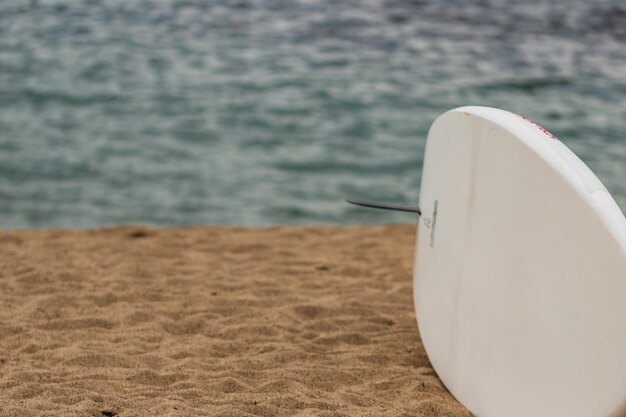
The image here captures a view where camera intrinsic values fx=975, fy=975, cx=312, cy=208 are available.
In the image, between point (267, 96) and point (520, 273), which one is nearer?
point (520, 273)

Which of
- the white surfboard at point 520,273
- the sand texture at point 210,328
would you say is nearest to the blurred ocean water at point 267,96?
the sand texture at point 210,328

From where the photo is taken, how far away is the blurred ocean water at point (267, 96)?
7387mm

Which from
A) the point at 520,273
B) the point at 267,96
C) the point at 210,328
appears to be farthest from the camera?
the point at 267,96

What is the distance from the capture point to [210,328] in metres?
3.61

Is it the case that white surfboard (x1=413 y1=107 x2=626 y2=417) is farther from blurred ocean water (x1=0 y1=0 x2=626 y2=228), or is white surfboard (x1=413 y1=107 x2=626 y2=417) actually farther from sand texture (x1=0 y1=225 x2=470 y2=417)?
blurred ocean water (x1=0 y1=0 x2=626 y2=228)

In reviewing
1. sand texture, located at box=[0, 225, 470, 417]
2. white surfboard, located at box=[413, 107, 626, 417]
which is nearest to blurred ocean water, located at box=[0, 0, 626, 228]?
sand texture, located at box=[0, 225, 470, 417]

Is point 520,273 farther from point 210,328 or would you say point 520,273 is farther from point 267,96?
point 267,96

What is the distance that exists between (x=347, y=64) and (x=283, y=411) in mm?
6768

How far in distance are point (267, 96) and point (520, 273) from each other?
6.52m

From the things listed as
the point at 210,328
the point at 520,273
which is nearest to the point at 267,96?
the point at 210,328

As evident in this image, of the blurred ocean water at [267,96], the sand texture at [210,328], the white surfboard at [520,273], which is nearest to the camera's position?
the white surfboard at [520,273]

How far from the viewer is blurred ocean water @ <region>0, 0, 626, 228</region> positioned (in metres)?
7.39

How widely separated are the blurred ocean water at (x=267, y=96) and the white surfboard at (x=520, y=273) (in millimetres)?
3971

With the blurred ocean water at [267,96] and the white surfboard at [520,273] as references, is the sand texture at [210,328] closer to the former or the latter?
the white surfboard at [520,273]
